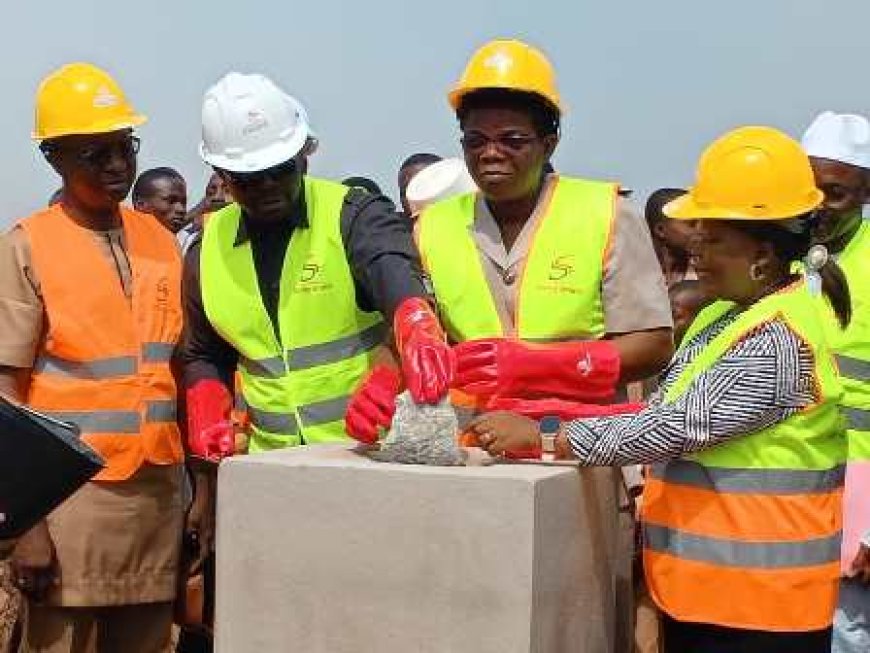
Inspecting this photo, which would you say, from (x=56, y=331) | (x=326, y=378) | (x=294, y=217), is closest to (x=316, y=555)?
(x=326, y=378)

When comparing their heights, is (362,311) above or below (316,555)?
above

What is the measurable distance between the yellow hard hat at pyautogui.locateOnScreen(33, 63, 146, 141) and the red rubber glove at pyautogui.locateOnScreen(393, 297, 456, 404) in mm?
1270

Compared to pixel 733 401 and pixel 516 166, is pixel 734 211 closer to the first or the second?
pixel 733 401

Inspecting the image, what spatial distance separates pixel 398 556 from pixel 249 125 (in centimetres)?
136

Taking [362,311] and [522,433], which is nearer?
[522,433]

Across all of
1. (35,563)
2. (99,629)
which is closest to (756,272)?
(35,563)

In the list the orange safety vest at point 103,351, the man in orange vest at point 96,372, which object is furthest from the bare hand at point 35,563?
the orange safety vest at point 103,351

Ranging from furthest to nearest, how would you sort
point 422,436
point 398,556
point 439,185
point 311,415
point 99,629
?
1. point 439,185
2. point 99,629
3. point 311,415
4. point 422,436
5. point 398,556

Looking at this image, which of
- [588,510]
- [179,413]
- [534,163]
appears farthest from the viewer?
[179,413]

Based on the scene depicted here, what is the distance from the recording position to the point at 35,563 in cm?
391

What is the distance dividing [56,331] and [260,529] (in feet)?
4.23

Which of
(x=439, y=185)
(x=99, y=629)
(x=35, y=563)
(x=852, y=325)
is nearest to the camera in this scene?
(x=35, y=563)

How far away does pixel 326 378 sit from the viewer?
3744 mm

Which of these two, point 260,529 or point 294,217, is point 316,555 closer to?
point 260,529
